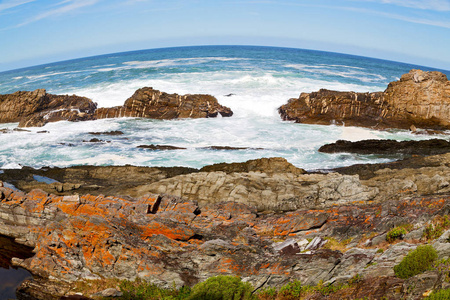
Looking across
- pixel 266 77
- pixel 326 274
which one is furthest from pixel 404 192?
pixel 266 77

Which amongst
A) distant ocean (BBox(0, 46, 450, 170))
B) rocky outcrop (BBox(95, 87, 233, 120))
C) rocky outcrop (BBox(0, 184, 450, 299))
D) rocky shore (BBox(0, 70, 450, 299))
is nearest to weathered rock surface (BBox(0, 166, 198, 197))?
rocky shore (BBox(0, 70, 450, 299))

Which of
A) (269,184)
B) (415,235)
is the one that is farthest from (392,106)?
(415,235)

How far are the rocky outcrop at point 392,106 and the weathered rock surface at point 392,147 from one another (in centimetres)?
1010

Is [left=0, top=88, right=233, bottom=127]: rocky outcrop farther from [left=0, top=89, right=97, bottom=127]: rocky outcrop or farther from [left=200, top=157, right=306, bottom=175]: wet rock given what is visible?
[left=200, top=157, right=306, bottom=175]: wet rock

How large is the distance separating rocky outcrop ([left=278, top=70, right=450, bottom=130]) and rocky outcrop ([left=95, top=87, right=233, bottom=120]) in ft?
33.8

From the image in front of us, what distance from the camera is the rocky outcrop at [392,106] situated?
119 feet

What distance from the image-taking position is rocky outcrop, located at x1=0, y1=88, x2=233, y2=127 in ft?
135

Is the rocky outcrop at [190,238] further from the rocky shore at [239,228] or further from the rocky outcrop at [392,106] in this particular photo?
the rocky outcrop at [392,106]

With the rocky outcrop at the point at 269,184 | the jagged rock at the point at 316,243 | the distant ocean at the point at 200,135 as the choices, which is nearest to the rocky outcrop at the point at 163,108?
the distant ocean at the point at 200,135

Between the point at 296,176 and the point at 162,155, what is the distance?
1305 centimetres

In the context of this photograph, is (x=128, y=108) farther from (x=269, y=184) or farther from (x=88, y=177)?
(x=269, y=184)

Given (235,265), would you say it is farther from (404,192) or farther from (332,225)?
(404,192)

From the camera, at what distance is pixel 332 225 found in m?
12.4

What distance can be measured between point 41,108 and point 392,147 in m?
42.6
